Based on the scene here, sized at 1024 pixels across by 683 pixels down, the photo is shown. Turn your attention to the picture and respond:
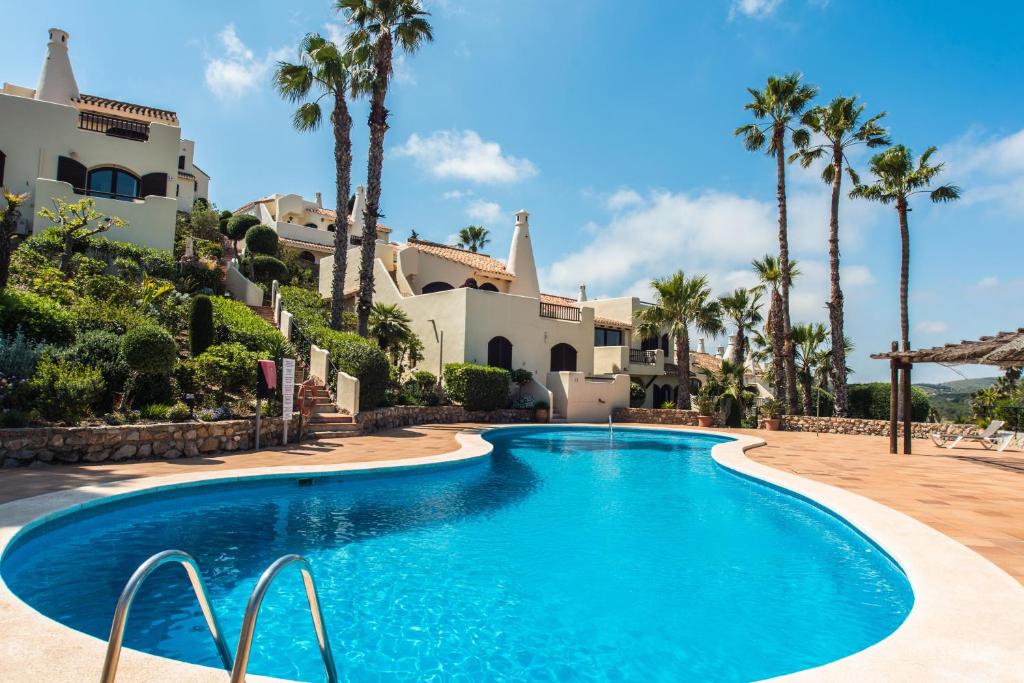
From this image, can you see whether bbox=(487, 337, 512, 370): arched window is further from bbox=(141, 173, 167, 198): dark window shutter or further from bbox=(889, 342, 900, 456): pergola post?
bbox=(141, 173, 167, 198): dark window shutter

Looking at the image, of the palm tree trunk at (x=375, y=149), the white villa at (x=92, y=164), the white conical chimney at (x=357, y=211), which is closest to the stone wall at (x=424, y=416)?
the palm tree trunk at (x=375, y=149)

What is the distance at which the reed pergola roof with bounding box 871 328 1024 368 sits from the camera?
12773 millimetres

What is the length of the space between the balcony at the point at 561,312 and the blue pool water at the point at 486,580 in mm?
17107

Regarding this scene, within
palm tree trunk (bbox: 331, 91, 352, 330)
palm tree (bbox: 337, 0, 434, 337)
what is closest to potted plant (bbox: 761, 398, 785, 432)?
palm tree (bbox: 337, 0, 434, 337)

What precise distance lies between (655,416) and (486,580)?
2070 cm

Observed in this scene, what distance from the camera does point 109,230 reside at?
64.5 ft

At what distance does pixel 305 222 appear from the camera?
40.0 metres

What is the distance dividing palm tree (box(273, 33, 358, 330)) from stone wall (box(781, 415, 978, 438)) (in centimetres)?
1990

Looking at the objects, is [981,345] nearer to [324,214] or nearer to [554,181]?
[554,181]

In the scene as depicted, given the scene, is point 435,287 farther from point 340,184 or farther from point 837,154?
point 837,154

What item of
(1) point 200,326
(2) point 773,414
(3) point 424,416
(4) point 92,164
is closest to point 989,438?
(2) point 773,414

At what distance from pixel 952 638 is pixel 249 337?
53.3 feet

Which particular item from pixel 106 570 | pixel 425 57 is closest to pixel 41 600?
pixel 106 570

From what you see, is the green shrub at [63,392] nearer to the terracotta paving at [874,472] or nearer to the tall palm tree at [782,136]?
the terracotta paving at [874,472]
